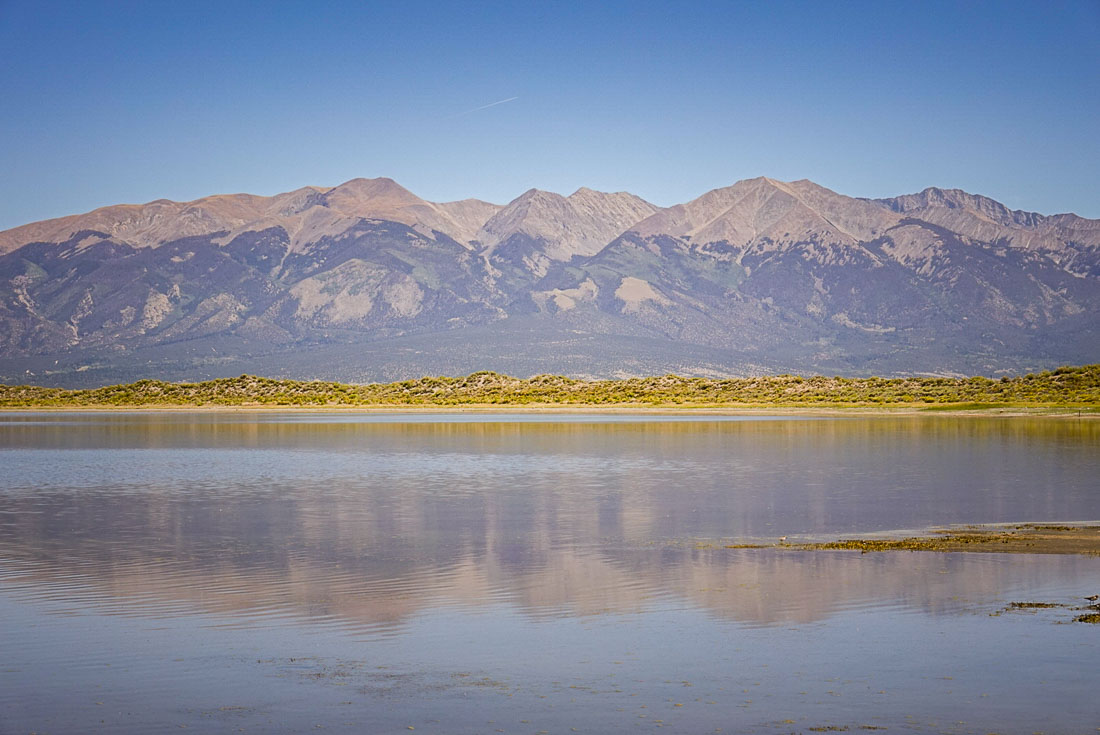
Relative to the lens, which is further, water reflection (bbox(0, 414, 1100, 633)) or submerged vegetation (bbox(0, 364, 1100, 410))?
submerged vegetation (bbox(0, 364, 1100, 410))

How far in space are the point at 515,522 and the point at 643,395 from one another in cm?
8443

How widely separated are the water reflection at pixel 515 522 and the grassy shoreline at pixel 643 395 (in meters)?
37.6

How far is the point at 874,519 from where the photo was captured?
22141 mm

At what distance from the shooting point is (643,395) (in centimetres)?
10619

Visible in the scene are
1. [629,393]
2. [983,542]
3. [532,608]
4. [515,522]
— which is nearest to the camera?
[532,608]

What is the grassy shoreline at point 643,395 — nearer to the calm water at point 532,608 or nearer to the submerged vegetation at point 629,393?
the submerged vegetation at point 629,393

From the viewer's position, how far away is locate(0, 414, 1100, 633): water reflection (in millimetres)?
14633

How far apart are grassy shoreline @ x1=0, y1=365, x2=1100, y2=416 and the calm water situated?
51354 millimetres

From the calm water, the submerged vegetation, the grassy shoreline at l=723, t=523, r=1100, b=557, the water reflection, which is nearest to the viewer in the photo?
the calm water

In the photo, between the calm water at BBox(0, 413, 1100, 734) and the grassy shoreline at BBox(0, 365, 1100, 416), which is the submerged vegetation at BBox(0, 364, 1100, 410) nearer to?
the grassy shoreline at BBox(0, 365, 1100, 416)

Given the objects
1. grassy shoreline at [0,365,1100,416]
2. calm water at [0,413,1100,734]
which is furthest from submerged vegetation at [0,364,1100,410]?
calm water at [0,413,1100,734]

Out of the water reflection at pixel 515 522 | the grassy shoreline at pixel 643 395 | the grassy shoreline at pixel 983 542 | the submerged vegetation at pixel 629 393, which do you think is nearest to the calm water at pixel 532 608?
the water reflection at pixel 515 522

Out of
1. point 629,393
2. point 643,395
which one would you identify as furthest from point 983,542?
point 629,393

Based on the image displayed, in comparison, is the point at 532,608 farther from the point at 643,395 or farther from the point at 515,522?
the point at 643,395
